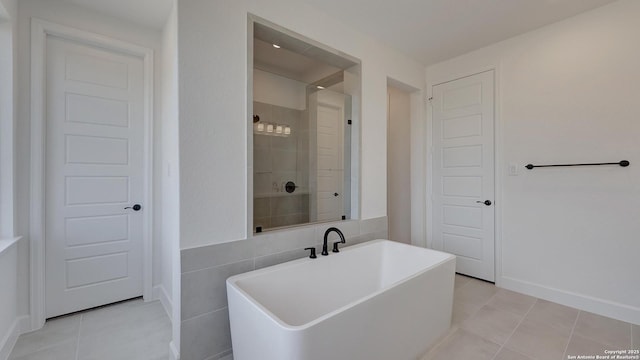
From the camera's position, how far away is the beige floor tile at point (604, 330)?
1.85 m

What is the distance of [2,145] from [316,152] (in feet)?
7.94

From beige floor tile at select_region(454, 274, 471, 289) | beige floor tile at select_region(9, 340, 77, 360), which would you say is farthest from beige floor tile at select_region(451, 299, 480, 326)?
beige floor tile at select_region(9, 340, 77, 360)

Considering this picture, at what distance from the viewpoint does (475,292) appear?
8.78 ft

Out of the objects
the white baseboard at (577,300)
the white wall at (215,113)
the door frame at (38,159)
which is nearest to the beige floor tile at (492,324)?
the white baseboard at (577,300)

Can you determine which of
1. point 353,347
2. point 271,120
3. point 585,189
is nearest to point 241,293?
point 353,347

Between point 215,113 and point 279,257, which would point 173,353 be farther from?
point 215,113

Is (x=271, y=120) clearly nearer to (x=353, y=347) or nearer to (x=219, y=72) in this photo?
(x=219, y=72)

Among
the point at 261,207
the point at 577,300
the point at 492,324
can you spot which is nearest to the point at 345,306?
the point at 261,207

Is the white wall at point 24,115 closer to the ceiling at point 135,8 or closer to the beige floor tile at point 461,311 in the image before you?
the ceiling at point 135,8

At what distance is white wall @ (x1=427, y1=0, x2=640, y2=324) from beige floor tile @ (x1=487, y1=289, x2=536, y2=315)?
12cm

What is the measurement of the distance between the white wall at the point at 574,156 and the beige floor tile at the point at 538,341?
0.64 meters

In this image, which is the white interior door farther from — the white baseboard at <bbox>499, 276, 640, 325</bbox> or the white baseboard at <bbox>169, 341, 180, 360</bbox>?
the white baseboard at <bbox>499, 276, 640, 325</bbox>

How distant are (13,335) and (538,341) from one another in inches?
A: 147

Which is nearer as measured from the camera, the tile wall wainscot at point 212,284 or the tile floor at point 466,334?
the tile wall wainscot at point 212,284
